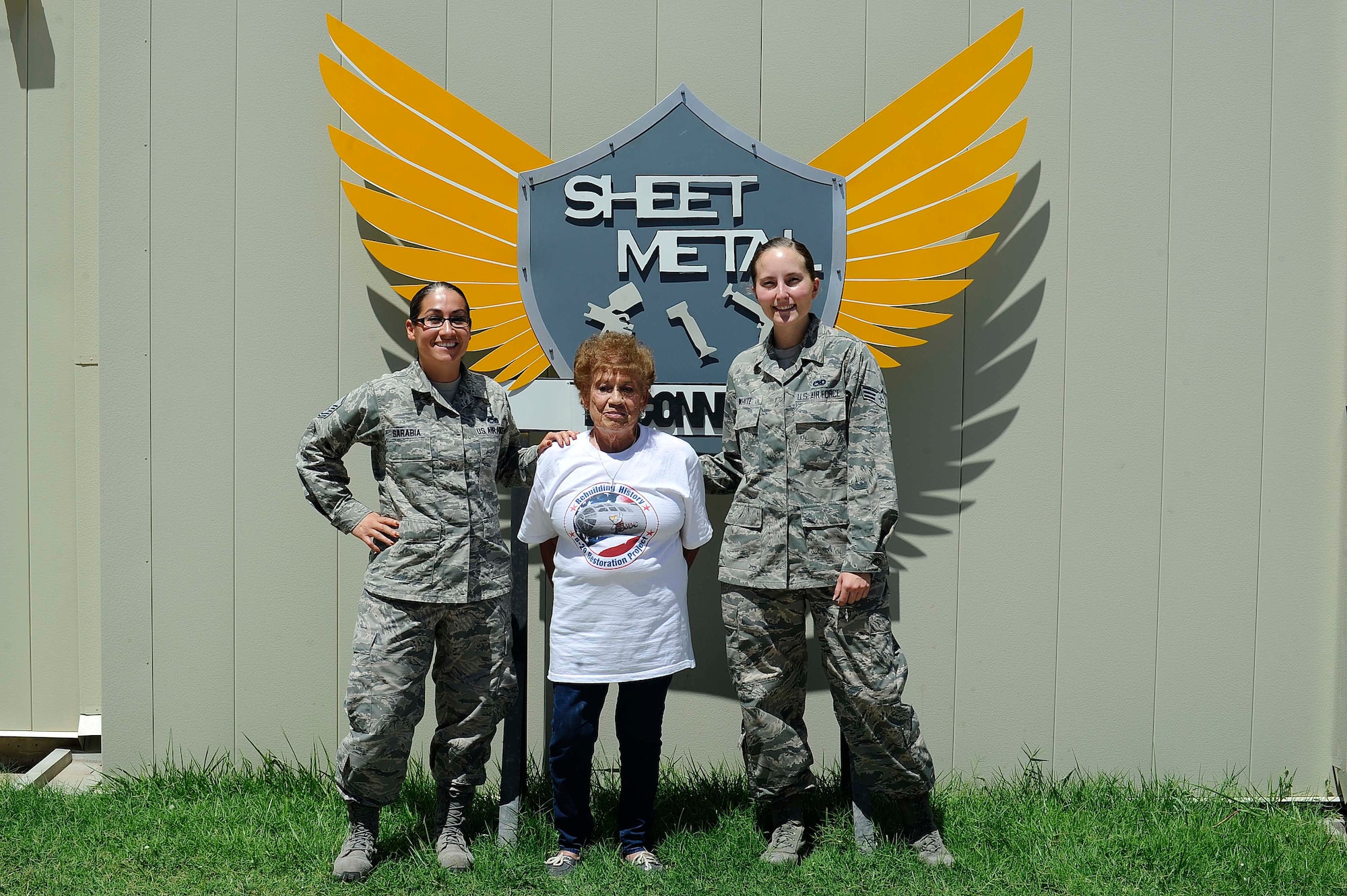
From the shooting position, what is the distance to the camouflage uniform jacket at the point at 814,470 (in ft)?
8.66

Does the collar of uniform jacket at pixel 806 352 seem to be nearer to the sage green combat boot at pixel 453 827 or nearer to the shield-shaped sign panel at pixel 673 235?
the shield-shaped sign panel at pixel 673 235

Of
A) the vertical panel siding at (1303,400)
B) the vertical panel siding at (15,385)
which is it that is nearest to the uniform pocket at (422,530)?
the vertical panel siding at (15,385)

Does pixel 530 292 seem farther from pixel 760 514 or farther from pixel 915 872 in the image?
pixel 915 872

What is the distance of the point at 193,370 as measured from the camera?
3354mm

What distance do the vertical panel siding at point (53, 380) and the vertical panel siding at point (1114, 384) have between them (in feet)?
12.1

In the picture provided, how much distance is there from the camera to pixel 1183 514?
11.1 feet

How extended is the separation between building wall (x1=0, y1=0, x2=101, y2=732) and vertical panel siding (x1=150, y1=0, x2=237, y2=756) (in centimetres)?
49

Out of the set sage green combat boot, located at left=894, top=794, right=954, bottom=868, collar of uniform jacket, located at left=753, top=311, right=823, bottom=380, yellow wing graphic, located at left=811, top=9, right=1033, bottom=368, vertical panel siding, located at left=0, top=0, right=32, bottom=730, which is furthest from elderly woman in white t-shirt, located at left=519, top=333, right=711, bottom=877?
vertical panel siding, located at left=0, top=0, right=32, bottom=730

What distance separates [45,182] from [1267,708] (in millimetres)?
4878

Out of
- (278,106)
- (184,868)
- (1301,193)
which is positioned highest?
(278,106)

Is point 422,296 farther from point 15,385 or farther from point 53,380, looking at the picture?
point 15,385

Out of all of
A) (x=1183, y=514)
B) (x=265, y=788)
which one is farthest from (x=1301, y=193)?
(x=265, y=788)

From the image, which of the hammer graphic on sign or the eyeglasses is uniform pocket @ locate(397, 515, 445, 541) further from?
the hammer graphic on sign

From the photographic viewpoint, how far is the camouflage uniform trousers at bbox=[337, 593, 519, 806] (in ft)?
8.61
